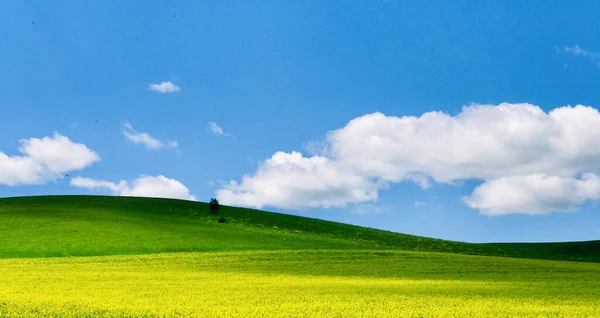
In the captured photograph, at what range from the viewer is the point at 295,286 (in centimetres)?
2802

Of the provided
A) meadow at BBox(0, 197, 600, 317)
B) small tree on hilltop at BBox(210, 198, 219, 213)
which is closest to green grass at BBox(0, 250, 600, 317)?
meadow at BBox(0, 197, 600, 317)

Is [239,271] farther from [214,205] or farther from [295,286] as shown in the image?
[214,205]

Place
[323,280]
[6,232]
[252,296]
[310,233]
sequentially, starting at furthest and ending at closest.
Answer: [310,233] → [6,232] → [323,280] → [252,296]

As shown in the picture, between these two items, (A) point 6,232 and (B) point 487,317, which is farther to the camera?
(A) point 6,232

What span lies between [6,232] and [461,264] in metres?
35.9

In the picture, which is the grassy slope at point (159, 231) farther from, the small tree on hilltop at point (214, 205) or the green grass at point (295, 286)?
the green grass at point (295, 286)

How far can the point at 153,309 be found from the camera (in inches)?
754

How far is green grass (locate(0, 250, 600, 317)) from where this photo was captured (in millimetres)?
19328

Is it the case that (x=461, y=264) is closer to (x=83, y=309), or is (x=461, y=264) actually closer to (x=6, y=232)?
(x=83, y=309)

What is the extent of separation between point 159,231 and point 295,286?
30393mm

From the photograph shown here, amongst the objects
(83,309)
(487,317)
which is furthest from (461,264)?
(83,309)

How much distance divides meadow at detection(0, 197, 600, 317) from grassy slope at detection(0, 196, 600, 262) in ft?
0.48

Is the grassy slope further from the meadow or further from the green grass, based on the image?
the green grass

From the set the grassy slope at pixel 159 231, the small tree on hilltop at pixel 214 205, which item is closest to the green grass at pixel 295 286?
the grassy slope at pixel 159 231
